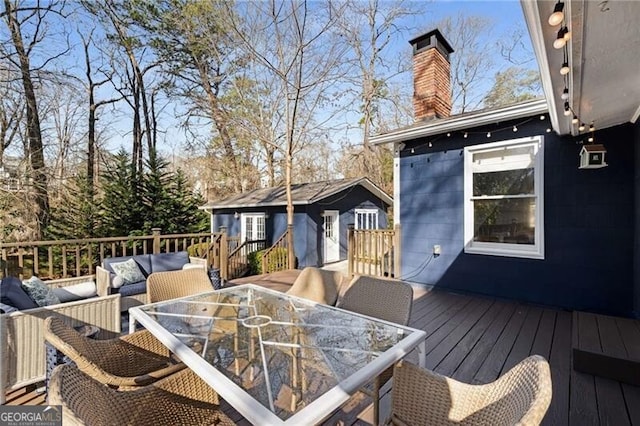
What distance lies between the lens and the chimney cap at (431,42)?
610cm

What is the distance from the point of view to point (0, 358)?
2309 millimetres

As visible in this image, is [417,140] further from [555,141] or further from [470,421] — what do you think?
[470,421]

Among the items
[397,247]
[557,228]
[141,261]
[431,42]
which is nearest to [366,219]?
[397,247]

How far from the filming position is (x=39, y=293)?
3.10 m

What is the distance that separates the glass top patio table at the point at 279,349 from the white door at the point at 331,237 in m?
8.49

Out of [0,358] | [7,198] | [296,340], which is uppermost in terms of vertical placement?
[7,198]

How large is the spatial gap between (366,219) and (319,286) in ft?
31.4

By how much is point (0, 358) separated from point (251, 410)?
2.42 m

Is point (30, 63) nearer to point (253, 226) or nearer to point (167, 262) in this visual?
point (253, 226)

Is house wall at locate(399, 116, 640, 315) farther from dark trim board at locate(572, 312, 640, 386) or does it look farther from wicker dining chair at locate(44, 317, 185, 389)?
wicker dining chair at locate(44, 317, 185, 389)

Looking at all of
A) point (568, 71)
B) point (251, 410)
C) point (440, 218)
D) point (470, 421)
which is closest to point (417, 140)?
point (440, 218)

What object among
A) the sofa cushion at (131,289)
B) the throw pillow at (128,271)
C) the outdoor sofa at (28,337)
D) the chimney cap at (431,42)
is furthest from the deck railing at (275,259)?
the outdoor sofa at (28,337)

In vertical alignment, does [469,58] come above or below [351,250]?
above

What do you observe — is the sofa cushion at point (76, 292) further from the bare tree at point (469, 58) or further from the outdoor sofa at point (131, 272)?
the bare tree at point (469, 58)
